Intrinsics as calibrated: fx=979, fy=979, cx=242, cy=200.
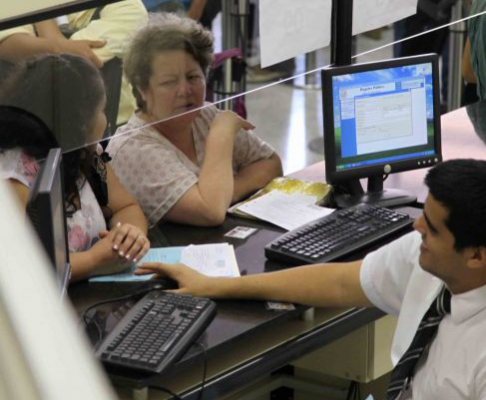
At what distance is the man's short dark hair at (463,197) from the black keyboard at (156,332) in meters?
0.56

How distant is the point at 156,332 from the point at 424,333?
1.77 ft

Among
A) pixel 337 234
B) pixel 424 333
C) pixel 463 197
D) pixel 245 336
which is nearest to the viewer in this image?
pixel 463 197

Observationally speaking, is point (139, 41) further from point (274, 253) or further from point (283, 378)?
point (283, 378)

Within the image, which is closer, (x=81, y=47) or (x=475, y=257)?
(x=475, y=257)

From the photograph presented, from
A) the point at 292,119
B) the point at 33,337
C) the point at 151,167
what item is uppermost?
the point at 33,337

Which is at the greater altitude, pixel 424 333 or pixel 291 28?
pixel 291 28

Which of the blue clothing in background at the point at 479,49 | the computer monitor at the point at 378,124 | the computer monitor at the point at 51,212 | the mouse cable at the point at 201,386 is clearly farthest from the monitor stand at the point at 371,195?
the computer monitor at the point at 51,212

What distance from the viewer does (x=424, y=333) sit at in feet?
6.34

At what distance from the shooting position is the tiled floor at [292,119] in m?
5.64

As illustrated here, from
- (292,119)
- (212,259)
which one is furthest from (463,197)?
(292,119)

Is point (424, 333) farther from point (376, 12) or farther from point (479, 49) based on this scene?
point (479, 49)

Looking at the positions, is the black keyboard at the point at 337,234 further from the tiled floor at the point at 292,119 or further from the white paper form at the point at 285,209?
the tiled floor at the point at 292,119

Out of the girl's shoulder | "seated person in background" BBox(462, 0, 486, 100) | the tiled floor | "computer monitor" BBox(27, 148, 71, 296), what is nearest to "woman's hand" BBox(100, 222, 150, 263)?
the girl's shoulder

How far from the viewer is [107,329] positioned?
206 cm
